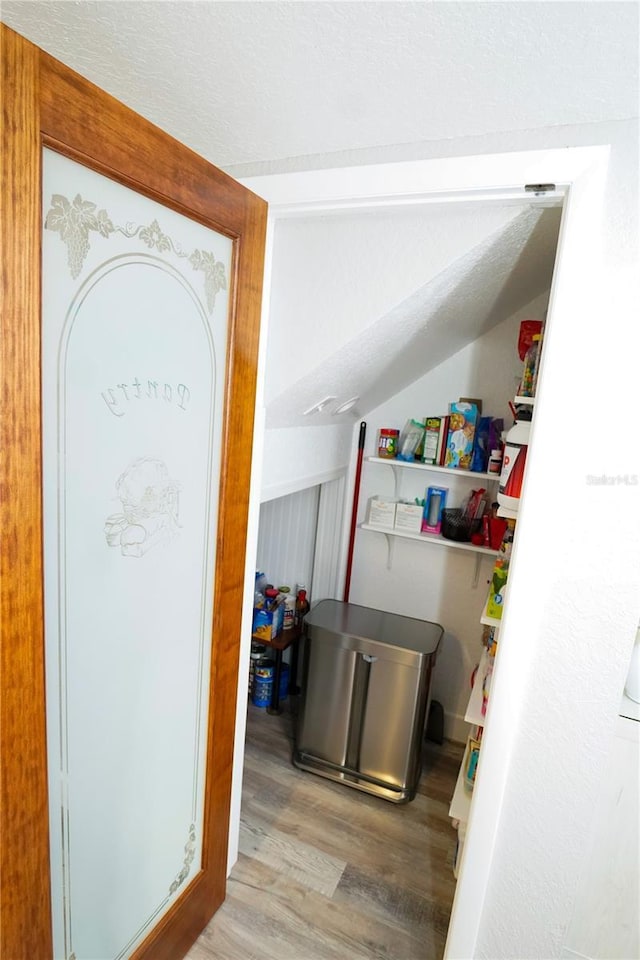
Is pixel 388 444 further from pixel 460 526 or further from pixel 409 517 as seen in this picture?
pixel 460 526

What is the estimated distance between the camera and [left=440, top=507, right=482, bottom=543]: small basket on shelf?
7.63 feet

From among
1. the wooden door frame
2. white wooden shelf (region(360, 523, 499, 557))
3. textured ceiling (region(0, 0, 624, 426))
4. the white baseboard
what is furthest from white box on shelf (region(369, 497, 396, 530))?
the wooden door frame

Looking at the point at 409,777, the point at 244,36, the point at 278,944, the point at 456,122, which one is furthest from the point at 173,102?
the point at 409,777

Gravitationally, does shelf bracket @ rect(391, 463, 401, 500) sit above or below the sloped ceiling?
below

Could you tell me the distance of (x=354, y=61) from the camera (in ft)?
2.92

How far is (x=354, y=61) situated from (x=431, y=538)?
1.83 metres

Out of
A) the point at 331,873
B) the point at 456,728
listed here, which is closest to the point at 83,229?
the point at 331,873

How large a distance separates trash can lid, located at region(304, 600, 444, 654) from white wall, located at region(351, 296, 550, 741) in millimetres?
257

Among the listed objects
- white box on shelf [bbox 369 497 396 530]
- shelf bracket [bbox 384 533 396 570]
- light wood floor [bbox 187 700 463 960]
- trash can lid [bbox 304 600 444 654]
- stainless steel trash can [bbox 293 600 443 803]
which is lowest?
light wood floor [bbox 187 700 463 960]

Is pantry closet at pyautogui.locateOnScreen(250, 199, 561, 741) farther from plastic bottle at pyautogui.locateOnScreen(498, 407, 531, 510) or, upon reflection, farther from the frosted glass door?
plastic bottle at pyautogui.locateOnScreen(498, 407, 531, 510)

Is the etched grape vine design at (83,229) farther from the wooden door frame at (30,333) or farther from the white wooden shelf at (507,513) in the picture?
the white wooden shelf at (507,513)

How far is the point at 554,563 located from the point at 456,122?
3.08 feet

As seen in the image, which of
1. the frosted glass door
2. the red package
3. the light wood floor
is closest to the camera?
the frosted glass door

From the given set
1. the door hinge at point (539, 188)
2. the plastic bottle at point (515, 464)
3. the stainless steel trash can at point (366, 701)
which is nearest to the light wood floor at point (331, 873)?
the stainless steel trash can at point (366, 701)
